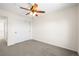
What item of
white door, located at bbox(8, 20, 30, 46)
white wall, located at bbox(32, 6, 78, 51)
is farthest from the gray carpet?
white door, located at bbox(8, 20, 30, 46)

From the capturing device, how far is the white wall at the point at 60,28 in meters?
3.08

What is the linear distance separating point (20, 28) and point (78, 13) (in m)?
3.73

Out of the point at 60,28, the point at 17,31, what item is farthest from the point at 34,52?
the point at 17,31

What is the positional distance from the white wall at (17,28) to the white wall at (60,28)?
40.6 inches

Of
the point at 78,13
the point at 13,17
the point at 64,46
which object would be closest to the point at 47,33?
the point at 64,46

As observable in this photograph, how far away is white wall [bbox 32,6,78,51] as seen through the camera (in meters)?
3.08

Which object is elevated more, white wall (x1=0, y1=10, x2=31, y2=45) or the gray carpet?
white wall (x1=0, y1=10, x2=31, y2=45)

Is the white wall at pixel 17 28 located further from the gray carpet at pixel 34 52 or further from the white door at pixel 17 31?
the gray carpet at pixel 34 52

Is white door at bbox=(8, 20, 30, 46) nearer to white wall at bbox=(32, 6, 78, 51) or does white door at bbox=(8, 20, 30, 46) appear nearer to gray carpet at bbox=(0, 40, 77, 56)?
gray carpet at bbox=(0, 40, 77, 56)

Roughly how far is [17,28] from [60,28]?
2.87 meters

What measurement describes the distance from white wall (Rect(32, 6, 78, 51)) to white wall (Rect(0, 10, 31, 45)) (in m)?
→ 1.03

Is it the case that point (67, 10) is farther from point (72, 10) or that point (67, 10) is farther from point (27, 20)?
point (27, 20)

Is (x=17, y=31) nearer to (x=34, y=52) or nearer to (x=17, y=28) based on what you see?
(x=17, y=28)

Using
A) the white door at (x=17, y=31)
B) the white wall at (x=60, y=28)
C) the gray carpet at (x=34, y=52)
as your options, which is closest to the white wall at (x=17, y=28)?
the white door at (x=17, y=31)
